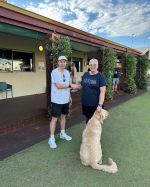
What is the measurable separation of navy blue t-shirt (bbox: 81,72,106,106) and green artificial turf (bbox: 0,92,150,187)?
0.89 meters

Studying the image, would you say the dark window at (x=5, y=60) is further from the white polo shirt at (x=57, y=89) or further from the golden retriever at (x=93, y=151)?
the golden retriever at (x=93, y=151)

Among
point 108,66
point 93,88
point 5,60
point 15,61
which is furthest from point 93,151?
point 15,61

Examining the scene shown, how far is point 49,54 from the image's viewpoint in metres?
5.55

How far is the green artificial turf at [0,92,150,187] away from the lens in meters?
2.80

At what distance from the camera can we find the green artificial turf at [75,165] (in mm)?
2799

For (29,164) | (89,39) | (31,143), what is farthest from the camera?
(89,39)

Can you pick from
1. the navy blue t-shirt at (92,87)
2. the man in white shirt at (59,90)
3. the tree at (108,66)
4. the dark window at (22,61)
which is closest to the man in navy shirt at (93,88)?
the navy blue t-shirt at (92,87)

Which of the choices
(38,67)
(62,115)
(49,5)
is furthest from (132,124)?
(49,5)

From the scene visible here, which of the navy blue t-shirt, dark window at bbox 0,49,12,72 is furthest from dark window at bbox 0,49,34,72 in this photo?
the navy blue t-shirt

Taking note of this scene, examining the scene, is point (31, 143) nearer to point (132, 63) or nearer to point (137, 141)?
point (137, 141)

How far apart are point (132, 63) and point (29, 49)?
5050 millimetres

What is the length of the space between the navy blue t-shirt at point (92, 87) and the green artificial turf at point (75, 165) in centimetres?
89

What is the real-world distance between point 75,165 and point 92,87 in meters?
1.28

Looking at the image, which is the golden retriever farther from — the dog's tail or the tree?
the tree
